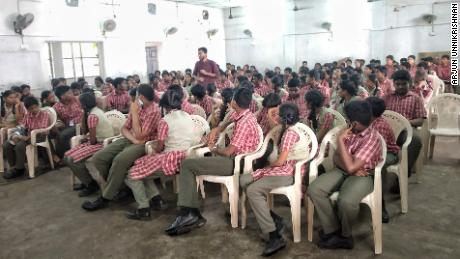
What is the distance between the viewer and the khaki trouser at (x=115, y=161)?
3.59m

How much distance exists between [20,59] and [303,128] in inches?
244

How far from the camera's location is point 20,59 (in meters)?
7.20

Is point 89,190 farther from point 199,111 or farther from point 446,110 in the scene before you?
point 446,110

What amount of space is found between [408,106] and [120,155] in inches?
114

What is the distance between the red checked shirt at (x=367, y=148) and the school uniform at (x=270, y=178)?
0.38 meters

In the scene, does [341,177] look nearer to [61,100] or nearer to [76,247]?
[76,247]

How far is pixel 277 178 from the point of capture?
2.90m

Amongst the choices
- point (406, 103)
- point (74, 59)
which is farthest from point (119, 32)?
point (406, 103)

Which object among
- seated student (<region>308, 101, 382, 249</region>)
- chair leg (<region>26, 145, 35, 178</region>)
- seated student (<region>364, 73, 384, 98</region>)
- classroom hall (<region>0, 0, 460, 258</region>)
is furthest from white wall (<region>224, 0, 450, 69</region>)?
seated student (<region>308, 101, 382, 249</region>)

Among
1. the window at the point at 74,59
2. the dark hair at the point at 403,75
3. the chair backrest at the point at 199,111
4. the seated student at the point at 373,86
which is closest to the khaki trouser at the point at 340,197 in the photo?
the dark hair at the point at 403,75

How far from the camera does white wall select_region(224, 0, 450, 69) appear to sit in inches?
423

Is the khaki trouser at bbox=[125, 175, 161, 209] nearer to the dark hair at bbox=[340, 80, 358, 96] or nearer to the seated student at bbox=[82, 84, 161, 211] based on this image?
the seated student at bbox=[82, 84, 161, 211]

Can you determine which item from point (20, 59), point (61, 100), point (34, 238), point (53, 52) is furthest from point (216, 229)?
point (53, 52)

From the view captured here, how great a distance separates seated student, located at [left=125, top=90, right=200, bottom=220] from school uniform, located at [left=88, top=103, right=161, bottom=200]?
4.0 inches
